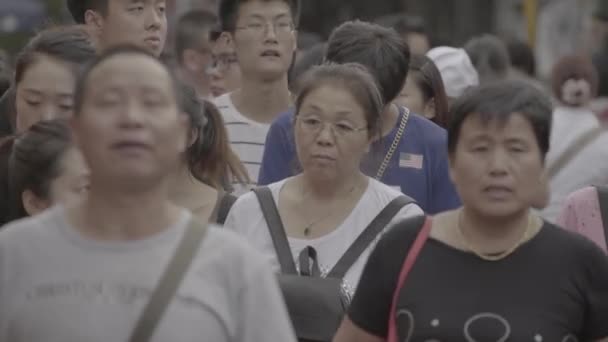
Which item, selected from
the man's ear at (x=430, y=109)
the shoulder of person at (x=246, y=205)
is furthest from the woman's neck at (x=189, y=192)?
the man's ear at (x=430, y=109)

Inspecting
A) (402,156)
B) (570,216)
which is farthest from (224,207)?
(570,216)

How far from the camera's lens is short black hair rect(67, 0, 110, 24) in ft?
29.6

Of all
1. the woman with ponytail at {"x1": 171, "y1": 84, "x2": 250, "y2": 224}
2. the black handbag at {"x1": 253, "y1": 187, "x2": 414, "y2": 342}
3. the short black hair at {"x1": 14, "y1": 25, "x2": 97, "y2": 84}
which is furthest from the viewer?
the short black hair at {"x1": 14, "y1": 25, "x2": 97, "y2": 84}

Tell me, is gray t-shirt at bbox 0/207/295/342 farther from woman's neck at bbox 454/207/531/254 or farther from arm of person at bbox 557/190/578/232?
arm of person at bbox 557/190/578/232

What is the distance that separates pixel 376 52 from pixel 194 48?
4.89 meters

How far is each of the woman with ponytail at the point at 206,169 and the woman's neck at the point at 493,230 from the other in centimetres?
180

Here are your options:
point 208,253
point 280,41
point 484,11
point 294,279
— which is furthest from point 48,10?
point 208,253

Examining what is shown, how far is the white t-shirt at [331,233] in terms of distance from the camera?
23.6 feet

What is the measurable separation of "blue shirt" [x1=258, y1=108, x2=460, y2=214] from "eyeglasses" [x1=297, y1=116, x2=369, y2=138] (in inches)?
29.6

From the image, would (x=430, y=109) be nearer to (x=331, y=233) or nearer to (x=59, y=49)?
(x=59, y=49)

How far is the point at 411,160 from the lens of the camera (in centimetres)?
831

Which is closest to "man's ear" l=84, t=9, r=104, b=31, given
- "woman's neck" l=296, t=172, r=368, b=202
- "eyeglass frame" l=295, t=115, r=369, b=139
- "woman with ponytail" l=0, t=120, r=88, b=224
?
"eyeglass frame" l=295, t=115, r=369, b=139

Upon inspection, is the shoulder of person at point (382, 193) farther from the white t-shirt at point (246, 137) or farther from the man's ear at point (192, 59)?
the man's ear at point (192, 59)

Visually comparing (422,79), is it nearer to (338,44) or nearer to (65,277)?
(338,44)
